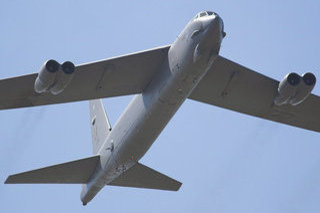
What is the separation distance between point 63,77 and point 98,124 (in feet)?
33.6

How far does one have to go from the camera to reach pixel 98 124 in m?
39.6

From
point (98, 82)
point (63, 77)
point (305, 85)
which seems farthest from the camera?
point (98, 82)

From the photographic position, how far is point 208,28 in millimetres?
28844

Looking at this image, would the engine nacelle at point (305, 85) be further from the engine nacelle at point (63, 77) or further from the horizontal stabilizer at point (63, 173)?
the horizontal stabilizer at point (63, 173)

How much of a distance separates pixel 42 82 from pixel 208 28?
306 inches

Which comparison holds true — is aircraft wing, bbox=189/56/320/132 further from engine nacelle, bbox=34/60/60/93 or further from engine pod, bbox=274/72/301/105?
engine nacelle, bbox=34/60/60/93

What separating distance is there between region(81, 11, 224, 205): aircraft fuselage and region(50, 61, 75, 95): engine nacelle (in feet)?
14.2

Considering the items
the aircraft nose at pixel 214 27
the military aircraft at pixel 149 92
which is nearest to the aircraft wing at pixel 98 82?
the military aircraft at pixel 149 92

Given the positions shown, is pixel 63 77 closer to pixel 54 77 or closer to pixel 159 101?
pixel 54 77

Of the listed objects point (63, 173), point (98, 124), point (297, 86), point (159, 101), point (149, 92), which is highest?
point (297, 86)

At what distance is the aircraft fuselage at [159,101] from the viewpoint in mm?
29188

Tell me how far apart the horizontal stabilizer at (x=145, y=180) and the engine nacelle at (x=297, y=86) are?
27.0 ft

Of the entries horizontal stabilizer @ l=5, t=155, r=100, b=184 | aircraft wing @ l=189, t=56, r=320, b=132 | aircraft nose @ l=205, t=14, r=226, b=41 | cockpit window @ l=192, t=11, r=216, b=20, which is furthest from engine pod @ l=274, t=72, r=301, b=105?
horizontal stabilizer @ l=5, t=155, r=100, b=184

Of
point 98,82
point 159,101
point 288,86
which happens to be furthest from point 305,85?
point 98,82
